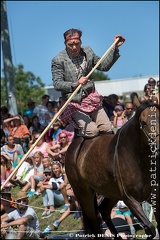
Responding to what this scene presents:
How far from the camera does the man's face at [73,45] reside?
6746mm

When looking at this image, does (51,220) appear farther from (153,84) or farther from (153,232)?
(153,232)

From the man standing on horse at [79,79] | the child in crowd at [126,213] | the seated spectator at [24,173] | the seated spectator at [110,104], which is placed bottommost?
the child in crowd at [126,213]

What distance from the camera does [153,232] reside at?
6.03m

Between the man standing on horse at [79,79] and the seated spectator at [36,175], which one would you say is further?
the seated spectator at [36,175]

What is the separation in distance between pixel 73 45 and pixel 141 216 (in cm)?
225

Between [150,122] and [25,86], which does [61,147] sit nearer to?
[150,122]

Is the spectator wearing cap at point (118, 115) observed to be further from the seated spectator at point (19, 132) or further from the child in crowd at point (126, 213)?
the seated spectator at point (19, 132)

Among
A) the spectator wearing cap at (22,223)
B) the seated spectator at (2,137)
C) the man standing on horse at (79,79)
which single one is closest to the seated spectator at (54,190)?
the spectator wearing cap at (22,223)

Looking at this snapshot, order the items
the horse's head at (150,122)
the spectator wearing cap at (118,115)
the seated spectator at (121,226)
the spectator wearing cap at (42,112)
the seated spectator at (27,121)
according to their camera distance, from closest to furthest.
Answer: the horse's head at (150,122)
the seated spectator at (121,226)
the spectator wearing cap at (118,115)
the spectator wearing cap at (42,112)
the seated spectator at (27,121)

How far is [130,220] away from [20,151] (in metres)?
4.60

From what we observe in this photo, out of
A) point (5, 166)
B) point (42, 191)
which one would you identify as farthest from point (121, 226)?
point (5, 166)

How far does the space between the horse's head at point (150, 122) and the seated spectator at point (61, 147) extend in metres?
5.15

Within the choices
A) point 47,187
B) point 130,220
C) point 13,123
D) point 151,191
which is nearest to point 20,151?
point 13,123

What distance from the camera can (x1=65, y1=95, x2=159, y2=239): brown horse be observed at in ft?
19.8
